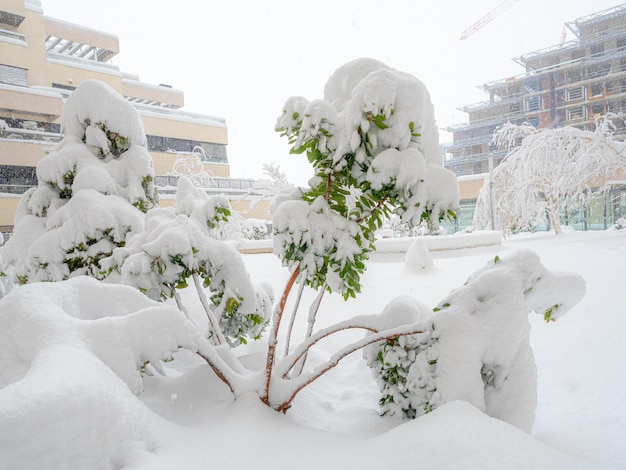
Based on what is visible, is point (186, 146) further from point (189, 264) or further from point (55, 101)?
point (189, 264)

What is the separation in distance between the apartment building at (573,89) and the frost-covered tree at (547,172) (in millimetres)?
697

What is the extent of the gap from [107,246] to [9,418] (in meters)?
2.17

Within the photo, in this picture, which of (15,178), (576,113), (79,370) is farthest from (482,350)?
(576,113)

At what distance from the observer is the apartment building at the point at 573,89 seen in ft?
34.6

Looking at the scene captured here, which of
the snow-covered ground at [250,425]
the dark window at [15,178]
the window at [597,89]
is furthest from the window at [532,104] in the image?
the dark window at [15,178]

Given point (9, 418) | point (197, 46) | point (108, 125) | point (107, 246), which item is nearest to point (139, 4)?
point (197, 46)

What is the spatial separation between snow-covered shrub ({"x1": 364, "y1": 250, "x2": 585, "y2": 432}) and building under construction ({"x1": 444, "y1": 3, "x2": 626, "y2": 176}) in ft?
26.9

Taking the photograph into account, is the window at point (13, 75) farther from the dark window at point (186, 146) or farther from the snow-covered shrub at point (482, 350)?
the snow-covered shrub at point (482, 350)

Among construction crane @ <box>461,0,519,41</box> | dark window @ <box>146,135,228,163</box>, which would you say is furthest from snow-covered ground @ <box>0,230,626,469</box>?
construction crane @ <box>461,0,519,41</box>

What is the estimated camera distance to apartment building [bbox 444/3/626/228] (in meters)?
10.5

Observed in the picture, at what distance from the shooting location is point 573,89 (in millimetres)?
11664

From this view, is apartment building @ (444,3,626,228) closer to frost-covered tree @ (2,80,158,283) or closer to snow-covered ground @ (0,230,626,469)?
frost-covered tree @ (2,80,158,283)

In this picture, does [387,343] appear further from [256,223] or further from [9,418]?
[256,223]

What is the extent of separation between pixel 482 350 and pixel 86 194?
288 cm
